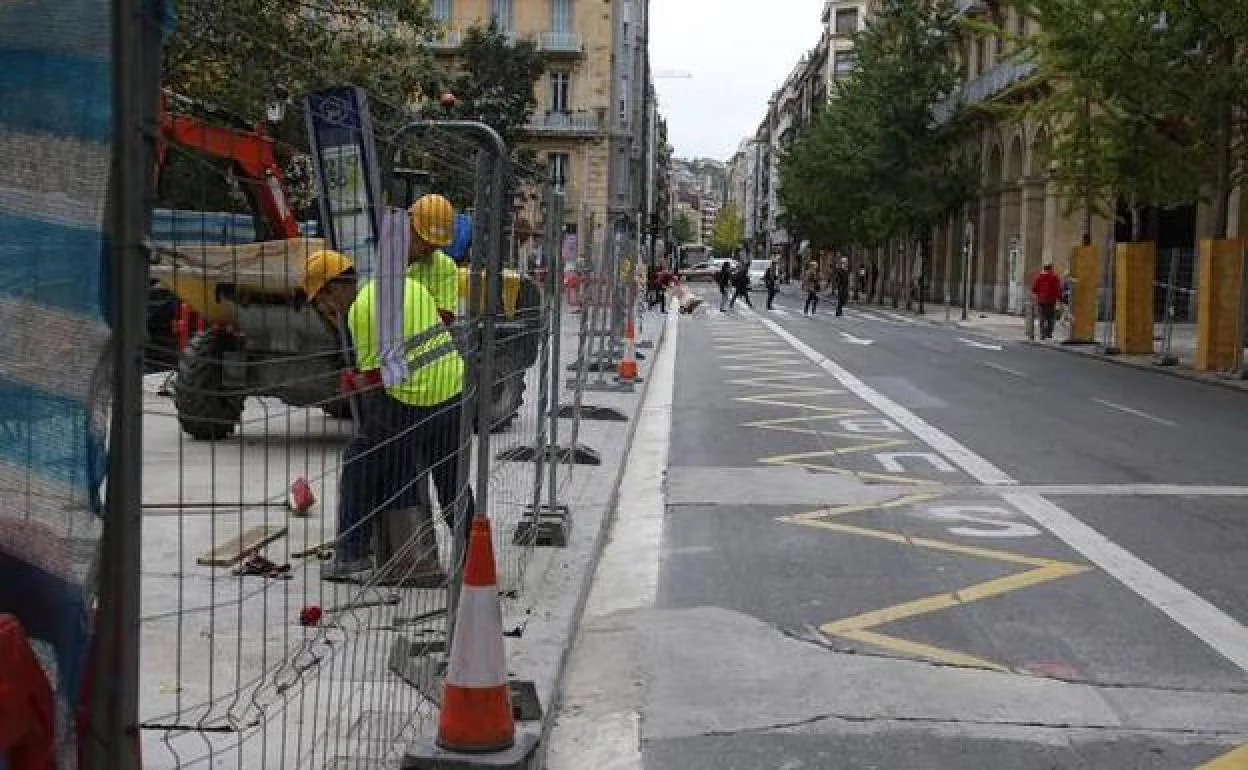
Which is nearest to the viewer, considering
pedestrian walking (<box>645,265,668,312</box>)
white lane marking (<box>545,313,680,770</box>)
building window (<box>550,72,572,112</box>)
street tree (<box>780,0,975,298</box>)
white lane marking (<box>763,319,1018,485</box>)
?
white lane marking (<box>545,313,680,770</box>)

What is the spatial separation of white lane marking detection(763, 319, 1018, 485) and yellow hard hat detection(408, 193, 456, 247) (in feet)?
19.9

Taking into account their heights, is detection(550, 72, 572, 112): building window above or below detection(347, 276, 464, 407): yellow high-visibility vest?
above

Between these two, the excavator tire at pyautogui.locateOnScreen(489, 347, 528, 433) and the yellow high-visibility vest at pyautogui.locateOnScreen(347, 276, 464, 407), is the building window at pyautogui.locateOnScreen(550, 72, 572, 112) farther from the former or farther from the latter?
the yellow high-visibility vest at pyautogui.locateOnScreen(347, 276, 464, 407)

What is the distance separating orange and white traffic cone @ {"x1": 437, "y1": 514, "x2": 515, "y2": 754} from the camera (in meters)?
4.18

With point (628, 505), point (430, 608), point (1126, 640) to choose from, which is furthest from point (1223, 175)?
point (430, 608)

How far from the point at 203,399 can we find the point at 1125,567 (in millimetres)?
5202

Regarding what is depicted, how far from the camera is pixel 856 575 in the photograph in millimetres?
7289

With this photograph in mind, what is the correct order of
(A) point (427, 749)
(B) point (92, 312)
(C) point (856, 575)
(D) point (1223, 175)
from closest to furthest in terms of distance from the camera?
(B) point (92, 312) → (A) point (427, 749) → (C) point (856, 575) → (D) point (1223, 175)

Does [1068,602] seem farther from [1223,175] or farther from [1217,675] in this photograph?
[1223,175]

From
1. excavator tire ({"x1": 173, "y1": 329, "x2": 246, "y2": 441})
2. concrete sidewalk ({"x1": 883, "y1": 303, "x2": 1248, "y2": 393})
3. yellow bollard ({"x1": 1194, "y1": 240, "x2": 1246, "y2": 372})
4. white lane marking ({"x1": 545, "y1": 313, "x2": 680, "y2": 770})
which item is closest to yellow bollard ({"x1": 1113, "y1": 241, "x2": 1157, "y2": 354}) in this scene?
concrete sidewalk ({"x1": 883, "y1": 303, "x2": 1248, "y2": 393})

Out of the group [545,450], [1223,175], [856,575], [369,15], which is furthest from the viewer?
[1223,175]

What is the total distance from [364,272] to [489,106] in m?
47.3

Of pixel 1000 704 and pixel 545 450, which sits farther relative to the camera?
pixel 545 450

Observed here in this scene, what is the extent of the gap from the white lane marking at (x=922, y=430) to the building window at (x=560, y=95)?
48.7 meters
